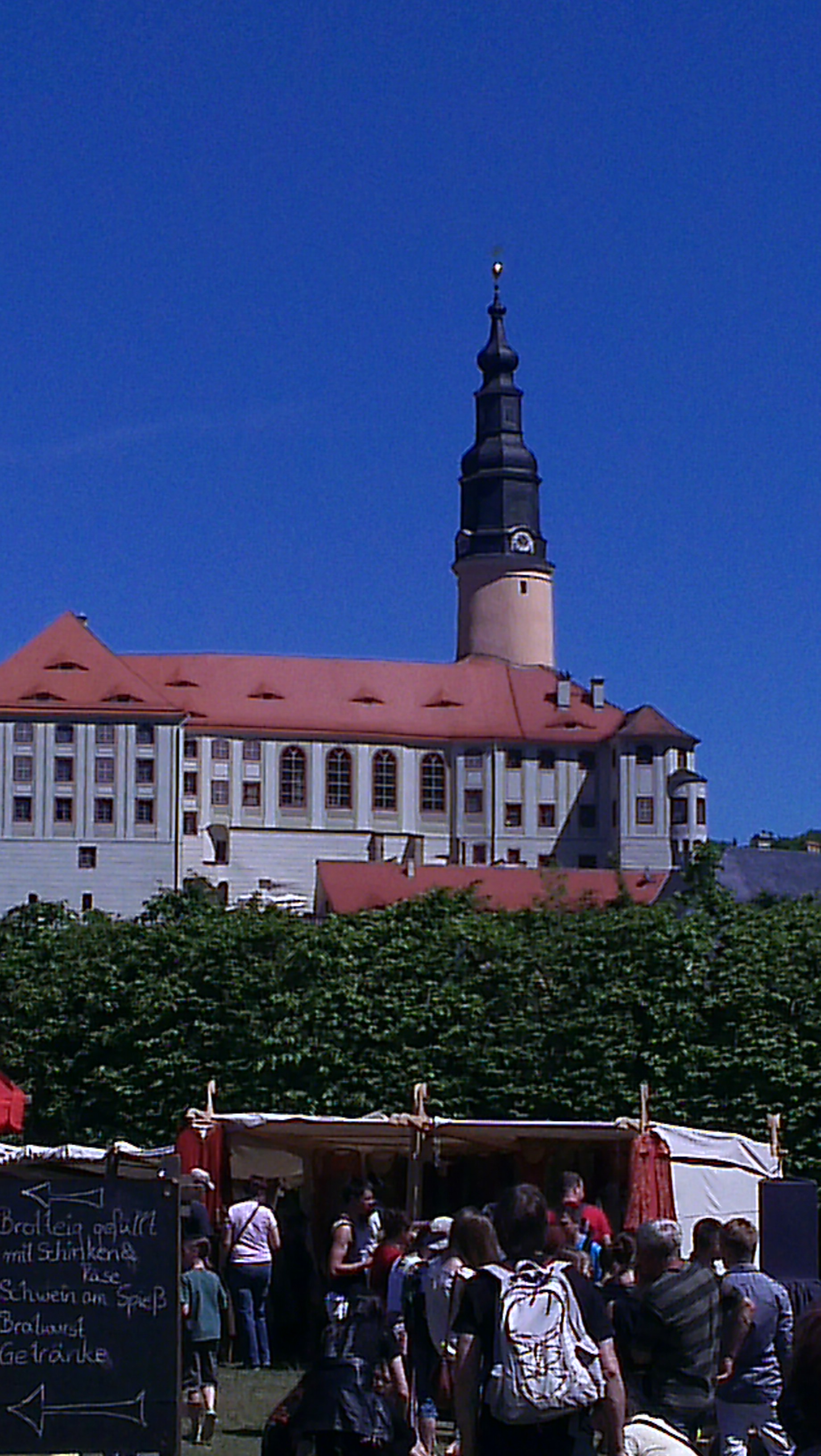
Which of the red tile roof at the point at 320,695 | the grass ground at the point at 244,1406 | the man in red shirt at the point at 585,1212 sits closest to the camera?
the grass ground at the point at 244,1406

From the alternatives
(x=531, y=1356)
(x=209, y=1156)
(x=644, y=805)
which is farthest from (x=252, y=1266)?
(x=644, y=805)

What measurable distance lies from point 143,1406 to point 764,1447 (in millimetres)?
2571

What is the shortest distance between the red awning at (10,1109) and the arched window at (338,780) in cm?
8729

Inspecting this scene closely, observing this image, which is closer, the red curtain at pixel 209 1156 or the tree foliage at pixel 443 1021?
the red curtain at pixel 209 1156

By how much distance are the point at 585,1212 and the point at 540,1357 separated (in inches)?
339

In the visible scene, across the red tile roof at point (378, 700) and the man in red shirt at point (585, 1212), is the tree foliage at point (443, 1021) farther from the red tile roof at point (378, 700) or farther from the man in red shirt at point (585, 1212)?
the red tile roof at point (378, 700)

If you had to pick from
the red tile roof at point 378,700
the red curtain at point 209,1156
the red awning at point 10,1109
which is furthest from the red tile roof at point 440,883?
the red awning at point 10,1109

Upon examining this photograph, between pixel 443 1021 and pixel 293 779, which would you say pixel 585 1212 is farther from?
pixel 293 779

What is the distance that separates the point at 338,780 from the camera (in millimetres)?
106938

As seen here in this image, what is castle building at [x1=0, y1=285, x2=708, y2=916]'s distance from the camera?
97562 mm

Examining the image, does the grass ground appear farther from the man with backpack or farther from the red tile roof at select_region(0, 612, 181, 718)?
the red tile roof at select_region(0, 612, 181, 718)

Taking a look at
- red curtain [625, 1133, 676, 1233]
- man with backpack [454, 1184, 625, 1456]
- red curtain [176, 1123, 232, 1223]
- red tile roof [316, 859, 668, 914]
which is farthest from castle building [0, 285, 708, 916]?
man with backpack [454, 1184, 625, 1456]

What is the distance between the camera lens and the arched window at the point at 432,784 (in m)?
108

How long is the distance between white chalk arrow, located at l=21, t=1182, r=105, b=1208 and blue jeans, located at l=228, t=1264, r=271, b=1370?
7534mm
